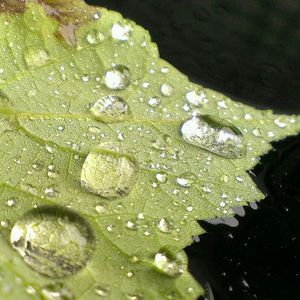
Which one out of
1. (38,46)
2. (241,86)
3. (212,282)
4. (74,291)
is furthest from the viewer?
(241,86)

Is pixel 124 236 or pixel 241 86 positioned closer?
pixel 124 236

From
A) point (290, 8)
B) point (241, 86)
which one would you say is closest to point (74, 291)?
point (241, 86)

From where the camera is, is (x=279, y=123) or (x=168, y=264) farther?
(x=279, y=123)

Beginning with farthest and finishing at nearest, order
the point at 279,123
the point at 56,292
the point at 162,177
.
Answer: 1. the point at 279,123
2. the point at 162,177
3. the point at 56,292

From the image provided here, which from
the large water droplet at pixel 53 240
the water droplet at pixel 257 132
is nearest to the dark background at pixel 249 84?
the water droplet at pixel 257 132

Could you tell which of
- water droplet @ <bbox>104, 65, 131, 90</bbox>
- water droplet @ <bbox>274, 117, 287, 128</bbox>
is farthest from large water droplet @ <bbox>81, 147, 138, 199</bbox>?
water droplet @ <bbox>274, 117, 287, 128</bbox>

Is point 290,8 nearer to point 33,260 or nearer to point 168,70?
point 168,70

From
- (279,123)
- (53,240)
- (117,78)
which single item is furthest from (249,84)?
(53,240)

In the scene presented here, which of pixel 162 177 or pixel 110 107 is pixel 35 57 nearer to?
pixel 110 107
